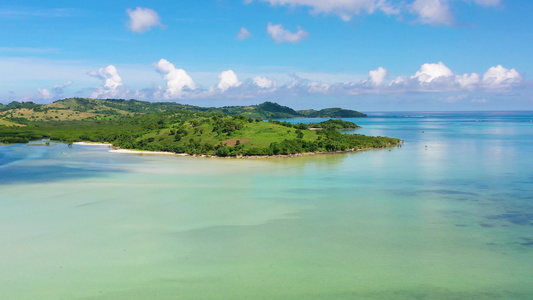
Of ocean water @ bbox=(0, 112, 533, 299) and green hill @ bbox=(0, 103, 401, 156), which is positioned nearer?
ocean water @ bbox=(0, 112, 533, 299)

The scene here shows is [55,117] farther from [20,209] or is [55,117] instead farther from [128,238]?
[128,238]

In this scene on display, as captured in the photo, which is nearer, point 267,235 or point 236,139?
point 267,235

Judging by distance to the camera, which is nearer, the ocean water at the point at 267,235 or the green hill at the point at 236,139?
the ocean water at the point at 267,235

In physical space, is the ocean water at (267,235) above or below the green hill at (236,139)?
below

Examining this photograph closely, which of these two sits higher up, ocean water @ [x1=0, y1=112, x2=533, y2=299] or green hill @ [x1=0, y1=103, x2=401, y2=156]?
green hill @ [x1=0, y1=103, x2=401, y2=156]

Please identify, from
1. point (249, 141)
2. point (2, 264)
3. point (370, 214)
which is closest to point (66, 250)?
point (2, 264)

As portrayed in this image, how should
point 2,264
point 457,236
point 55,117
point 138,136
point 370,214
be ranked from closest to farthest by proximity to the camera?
point 2,264 → point 457,236 → point 370,214 → point 138,136 → point 55,117

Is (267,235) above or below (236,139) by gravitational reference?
below

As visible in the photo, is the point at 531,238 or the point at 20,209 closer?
the point at 531,238
